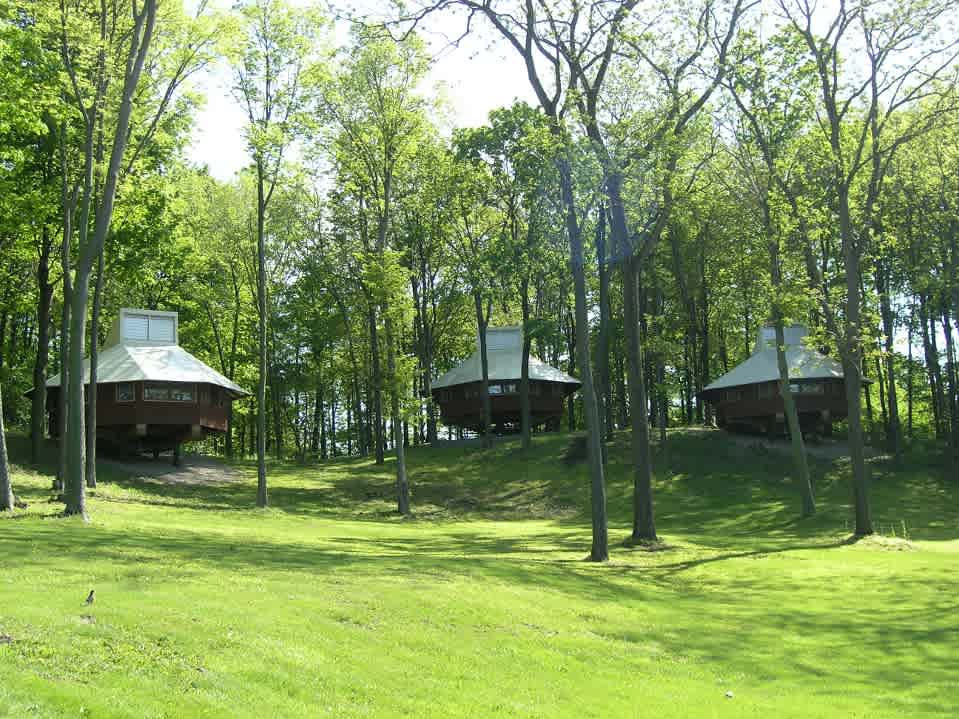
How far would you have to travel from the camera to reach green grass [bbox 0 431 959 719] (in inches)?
360

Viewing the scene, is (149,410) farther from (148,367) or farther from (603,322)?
(603,322)

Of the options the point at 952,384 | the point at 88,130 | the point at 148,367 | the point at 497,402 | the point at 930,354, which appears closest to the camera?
the point at 88,130

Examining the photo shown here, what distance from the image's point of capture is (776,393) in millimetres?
46281

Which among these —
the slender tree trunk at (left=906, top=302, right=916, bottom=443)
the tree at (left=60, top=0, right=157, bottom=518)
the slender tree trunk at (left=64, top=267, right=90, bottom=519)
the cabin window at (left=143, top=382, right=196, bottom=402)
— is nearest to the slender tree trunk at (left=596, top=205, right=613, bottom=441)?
the tree at (left=60, top=0, right=157, bottom=518)

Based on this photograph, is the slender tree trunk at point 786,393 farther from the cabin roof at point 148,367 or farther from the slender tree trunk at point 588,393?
the cabin roof at point 148,367

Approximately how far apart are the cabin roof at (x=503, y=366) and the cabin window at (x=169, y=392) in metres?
17.0

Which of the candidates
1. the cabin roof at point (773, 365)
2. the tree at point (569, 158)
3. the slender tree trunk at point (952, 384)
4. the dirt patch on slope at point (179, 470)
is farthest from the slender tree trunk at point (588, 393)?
the slender tree trunk at point (952, 384)

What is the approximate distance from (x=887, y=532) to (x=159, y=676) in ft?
91.4

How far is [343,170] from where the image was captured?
116 ft

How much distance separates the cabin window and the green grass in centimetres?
1047

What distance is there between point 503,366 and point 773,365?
1547cm

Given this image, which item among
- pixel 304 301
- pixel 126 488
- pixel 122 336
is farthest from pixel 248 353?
pixel 126 488

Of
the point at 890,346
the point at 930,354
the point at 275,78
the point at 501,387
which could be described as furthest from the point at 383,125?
the point at 930,354

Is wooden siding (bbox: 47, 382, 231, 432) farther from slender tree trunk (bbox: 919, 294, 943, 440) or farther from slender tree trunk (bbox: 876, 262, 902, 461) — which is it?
slender tree trunk (bbox: 919, 294, 943, 440)
